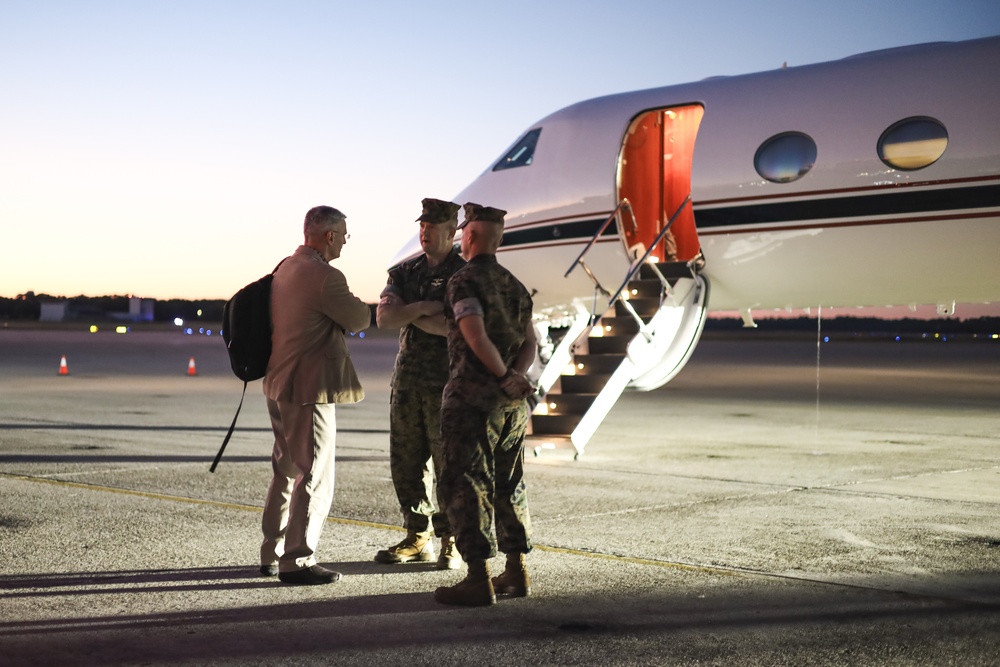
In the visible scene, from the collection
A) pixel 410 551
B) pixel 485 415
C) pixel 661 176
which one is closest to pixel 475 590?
pixel 485 415

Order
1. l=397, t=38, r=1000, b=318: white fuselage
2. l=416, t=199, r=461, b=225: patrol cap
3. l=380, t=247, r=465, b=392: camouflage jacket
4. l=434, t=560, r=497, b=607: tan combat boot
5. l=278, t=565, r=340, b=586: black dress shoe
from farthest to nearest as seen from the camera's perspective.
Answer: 1. l=397, t=38, r=1000, b=318: white fuselage
2. l=380, t=247, r=465, b=392: camouflage jacket
3. l=416, t=199, r=461, b=225: patrol cap
4. l=278, t=565, r=340, b=586: black dress shoe
5. l=434, t=560, r=497, b=607: tan combat boot

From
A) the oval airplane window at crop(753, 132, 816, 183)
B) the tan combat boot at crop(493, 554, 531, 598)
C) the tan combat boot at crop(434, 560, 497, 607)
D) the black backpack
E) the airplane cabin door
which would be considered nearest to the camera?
the tan combat boot at crop(434, 560, 497, 607)

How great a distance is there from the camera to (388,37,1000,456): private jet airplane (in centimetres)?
1066

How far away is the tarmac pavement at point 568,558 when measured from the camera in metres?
4.43

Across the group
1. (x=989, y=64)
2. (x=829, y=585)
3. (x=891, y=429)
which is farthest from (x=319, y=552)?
(x=891, y=429)

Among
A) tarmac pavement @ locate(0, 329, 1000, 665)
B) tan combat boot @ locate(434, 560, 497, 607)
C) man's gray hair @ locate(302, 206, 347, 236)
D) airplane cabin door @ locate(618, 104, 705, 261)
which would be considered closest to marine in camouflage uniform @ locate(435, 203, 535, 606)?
tan combat boot @ locate(434, 560, 497, 607)

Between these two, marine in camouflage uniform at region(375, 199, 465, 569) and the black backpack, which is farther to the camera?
marine in camouflage uniform at region(375, 199, 465, 569)

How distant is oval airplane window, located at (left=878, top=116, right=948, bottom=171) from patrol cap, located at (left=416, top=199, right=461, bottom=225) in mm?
6423

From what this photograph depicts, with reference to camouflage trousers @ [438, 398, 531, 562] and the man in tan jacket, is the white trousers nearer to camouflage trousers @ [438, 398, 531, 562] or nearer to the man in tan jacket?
the man in tan jacket

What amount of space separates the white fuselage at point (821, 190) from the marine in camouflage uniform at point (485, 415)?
6.66 meters

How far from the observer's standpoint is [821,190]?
1127cm

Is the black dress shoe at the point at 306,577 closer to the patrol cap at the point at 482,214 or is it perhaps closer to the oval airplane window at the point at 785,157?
the patrol cap at the point at 482,214

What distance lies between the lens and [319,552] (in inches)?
243

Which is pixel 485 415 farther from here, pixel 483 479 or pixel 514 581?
pixel 514 581
